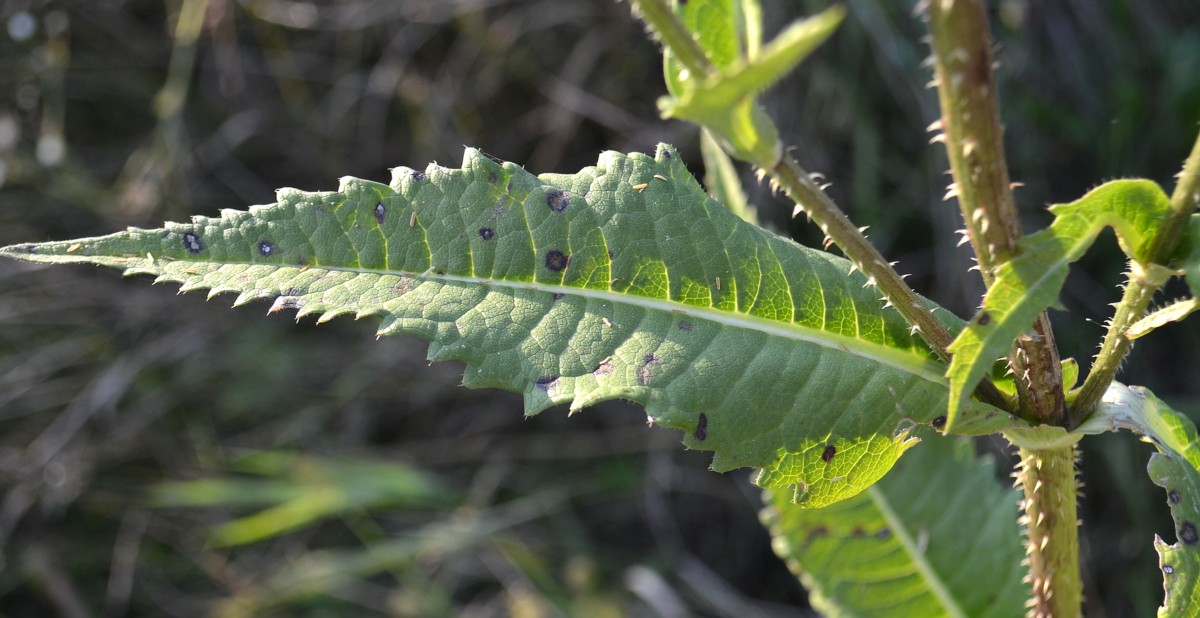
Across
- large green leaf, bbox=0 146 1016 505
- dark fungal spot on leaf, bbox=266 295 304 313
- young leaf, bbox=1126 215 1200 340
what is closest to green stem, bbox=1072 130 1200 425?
young leaf, bbox=1126 215 1200 340

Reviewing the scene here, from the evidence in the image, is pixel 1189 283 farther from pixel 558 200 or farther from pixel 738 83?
pixel 558 200

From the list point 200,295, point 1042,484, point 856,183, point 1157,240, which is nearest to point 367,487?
point 200,295

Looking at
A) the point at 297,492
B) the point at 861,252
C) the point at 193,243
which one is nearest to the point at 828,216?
the point at 861,252

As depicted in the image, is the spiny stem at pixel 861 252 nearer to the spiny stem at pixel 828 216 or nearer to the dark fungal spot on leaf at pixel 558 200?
the spiny stem at pixel 828 216

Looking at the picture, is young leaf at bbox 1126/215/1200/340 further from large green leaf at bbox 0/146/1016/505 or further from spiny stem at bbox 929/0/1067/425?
large green leaf at bbox 0/146/1016/505

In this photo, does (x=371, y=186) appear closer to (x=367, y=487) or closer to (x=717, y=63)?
(x=717, y=63)

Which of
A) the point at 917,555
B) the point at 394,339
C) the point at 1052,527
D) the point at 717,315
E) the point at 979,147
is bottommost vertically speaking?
the point at 394,339
